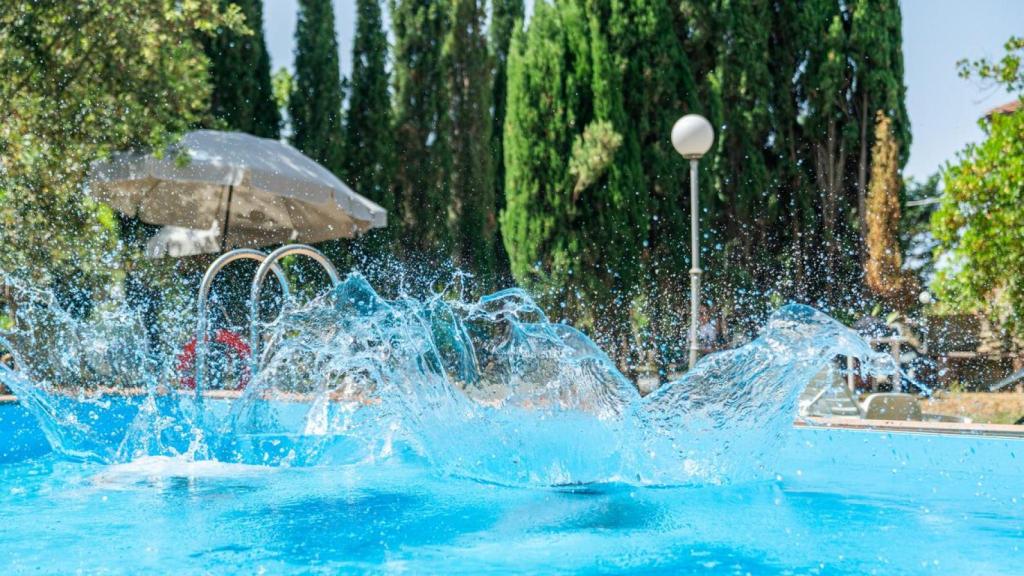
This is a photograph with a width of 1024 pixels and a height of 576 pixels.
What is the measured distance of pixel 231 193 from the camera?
7.50 m

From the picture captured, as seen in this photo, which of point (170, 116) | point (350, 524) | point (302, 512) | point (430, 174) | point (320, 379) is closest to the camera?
point (350, 524)

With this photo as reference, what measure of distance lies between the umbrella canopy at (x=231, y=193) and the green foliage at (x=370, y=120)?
518cm

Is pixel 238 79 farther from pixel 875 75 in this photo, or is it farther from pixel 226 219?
pixel 875 75

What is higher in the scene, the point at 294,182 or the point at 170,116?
the point at 170,116

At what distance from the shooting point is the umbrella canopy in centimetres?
652

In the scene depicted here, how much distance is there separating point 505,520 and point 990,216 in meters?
6.99

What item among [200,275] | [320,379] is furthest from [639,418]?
[200,275]

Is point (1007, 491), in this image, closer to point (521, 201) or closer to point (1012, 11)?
point (521, 201)

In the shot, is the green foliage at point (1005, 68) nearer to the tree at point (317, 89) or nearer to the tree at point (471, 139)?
the tree at point (471, 139)

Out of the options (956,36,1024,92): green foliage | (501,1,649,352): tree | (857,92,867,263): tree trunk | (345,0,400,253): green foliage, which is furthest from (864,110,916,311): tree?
(345,0,400,253): green foliage

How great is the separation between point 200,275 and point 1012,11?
11.4 metres

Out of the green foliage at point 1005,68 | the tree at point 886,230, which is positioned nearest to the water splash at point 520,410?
the green foliage at point 1005,68

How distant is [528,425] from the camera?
3.86 meters

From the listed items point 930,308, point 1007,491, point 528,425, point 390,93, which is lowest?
point 1007,491
